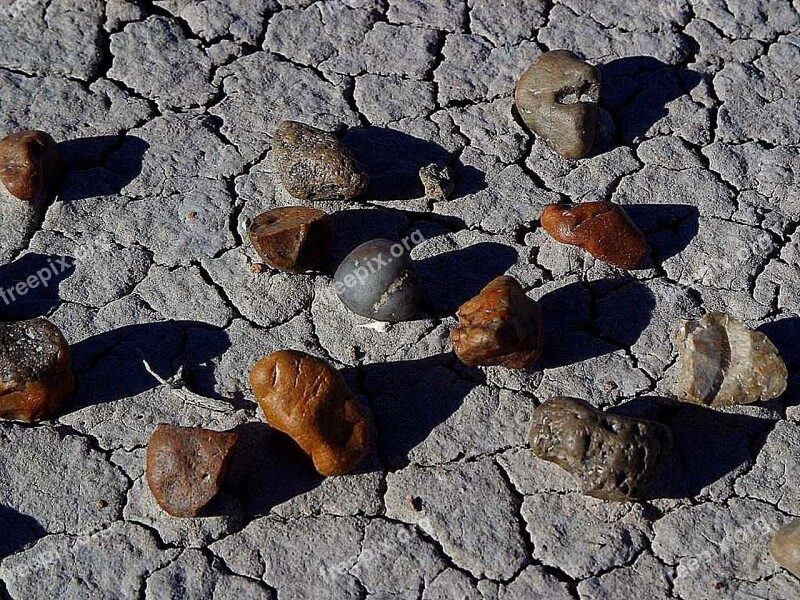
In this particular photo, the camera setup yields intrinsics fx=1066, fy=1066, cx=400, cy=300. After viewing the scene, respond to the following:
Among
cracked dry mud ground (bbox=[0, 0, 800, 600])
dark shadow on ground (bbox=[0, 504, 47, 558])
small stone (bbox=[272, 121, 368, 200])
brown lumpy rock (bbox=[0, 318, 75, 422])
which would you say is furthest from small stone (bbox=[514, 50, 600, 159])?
dark shadow on ground (bbox=[0, 504, 47, 558])

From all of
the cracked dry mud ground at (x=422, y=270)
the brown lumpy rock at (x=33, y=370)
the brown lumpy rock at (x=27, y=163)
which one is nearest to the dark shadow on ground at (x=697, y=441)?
the cracked dry mud ground at (x=422, y=270)

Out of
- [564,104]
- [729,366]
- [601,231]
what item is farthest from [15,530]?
[564,104]

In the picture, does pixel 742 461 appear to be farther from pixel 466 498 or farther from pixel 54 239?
pixel 54 239

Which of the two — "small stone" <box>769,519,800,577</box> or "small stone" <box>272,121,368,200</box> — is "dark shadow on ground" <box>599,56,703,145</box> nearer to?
"small stone" <box>272,121,368,200</box>

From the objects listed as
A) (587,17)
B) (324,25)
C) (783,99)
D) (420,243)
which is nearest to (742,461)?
(420,243)

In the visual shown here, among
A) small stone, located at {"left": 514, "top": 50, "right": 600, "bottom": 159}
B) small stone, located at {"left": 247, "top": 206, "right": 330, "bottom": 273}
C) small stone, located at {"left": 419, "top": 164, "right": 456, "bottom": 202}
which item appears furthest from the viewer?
small stone, located at {"left": 514, "top": 50, "right": 600, "bottom": 159}

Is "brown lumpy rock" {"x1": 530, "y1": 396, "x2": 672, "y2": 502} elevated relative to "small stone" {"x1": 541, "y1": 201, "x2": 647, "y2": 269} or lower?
lower

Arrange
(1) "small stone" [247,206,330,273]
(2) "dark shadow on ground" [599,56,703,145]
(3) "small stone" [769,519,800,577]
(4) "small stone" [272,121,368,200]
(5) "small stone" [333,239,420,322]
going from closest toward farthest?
(3) "small stone" [769,519,800,577] → (5) "small stone" [333,239,420,322] → (1) "small stone" [247,206,330,273] → (4) "small stone" [272,121,368,200] → (2) "dark shadow on ground" [599,56,703,145]

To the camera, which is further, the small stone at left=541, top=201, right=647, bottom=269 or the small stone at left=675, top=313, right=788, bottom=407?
A: the small stone at left=541, top=201, right=647, bottom=269

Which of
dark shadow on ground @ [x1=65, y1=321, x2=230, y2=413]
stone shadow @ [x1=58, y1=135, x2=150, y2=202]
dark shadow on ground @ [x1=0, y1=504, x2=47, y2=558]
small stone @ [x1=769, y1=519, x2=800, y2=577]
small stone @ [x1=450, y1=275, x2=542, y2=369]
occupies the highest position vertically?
stone shadow @ [x1=58, y1=135, x2=150, y2=202]
